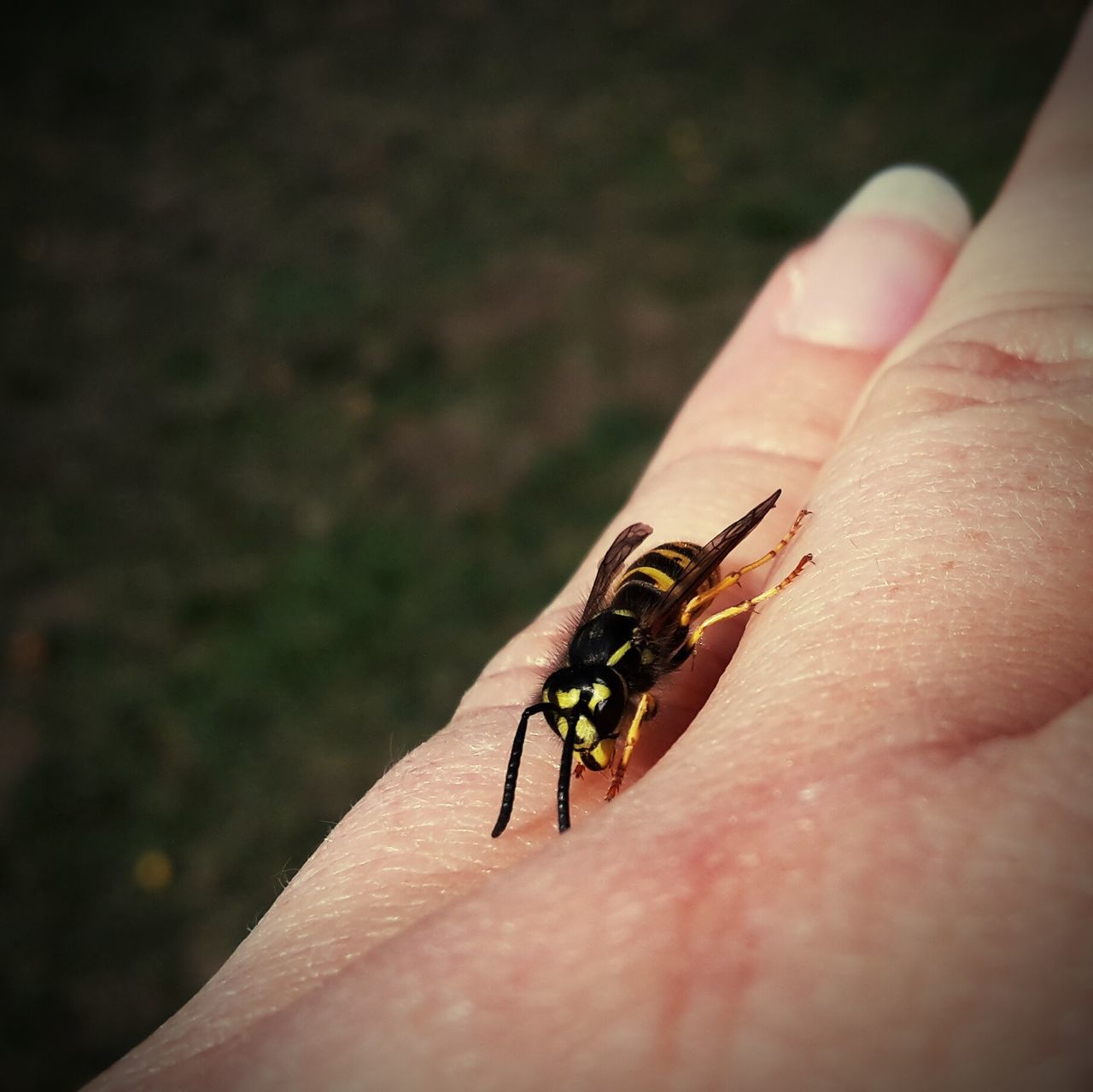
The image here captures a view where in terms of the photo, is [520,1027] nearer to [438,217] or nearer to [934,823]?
[934,823]

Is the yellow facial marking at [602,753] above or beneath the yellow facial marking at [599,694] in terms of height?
beneath

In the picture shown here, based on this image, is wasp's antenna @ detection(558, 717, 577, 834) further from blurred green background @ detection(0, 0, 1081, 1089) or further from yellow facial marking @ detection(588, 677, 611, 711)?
blurred green background @ detection(0, 0, 1081, 1089)

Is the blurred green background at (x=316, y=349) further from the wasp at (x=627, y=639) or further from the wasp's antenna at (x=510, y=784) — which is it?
the wasp's antenna at (x=510, y=784)

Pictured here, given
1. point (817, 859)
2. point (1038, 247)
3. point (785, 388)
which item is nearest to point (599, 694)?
point (817, 859)

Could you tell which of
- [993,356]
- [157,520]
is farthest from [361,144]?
[993,356]

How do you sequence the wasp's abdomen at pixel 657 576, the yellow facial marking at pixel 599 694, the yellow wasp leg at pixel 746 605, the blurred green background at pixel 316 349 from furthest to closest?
1. the blurred green background at pixel 316 349
2. the wasp's abdomen at pixel 657 576
3. the yellow facial marking at pixel 599 694
4. the yellow wasp leg at pixel 746 605

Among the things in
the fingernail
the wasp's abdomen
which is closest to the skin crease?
the wasp's abdomen

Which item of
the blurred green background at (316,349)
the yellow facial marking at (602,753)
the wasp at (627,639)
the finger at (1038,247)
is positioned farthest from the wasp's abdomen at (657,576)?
the blurred green background at (316,349)

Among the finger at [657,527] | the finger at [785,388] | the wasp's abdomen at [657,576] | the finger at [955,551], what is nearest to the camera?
the finger at [955,551]
